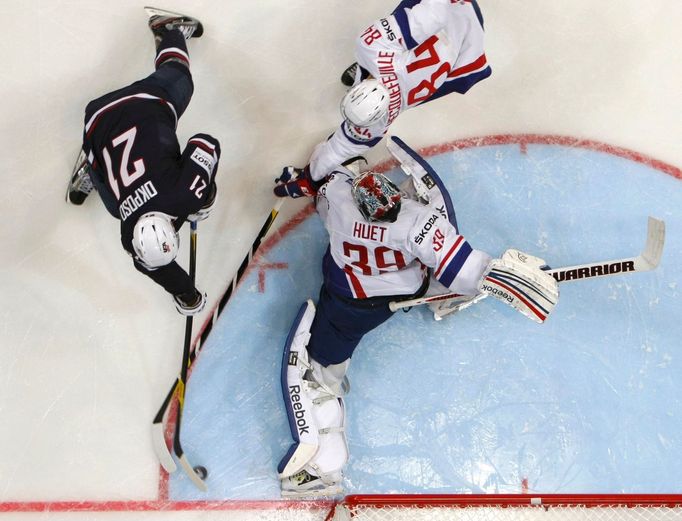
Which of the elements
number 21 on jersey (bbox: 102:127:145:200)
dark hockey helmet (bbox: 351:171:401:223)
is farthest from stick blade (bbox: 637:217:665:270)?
number 21 on jersey (bbox: 102:127:145:200)

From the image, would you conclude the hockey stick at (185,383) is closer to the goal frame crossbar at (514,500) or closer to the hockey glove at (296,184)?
the hockey glove at (296,184)

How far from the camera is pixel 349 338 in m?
3.35

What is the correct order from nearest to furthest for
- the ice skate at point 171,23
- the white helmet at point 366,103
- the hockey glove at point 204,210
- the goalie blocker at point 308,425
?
1. the white helmet at point 366,103
2. the hockey glove at point 204,210
3. the goalie blocker at point 308,425
4. the ice skate at point 171,23

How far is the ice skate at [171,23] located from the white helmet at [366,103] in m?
1.17

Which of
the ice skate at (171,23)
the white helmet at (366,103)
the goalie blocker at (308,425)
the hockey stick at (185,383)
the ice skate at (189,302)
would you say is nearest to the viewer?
the white helmet at (366,103)

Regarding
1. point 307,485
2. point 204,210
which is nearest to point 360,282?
point 204,210

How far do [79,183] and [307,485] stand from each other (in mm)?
1862

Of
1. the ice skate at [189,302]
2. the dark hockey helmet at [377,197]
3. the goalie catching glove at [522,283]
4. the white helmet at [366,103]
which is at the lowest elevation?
the ice skate at [189,302]

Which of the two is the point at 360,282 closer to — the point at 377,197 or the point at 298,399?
the point at 377,197

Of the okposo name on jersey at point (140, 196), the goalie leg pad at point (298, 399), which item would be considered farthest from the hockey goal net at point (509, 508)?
the okposo name on jersey at point (140, 196)

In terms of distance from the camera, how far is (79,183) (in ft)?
11.5

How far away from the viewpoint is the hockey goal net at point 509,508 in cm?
336

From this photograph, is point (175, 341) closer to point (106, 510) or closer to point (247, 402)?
point (247, 402)

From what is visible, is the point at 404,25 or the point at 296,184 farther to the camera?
the point at 296,184
